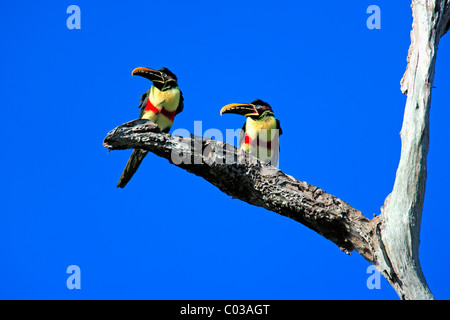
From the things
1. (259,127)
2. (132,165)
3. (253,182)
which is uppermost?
(259,127)

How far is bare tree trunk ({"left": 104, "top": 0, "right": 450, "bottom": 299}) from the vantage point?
7.33 m

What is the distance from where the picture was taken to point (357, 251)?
25.9 feet

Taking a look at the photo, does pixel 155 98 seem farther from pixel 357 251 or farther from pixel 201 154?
pixel 357 251

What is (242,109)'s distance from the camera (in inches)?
449

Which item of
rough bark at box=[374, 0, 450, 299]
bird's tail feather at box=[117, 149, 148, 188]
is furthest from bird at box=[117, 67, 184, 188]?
rough bark at box=[374, 0, 450, 299]

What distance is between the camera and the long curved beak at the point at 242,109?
36.8 ft

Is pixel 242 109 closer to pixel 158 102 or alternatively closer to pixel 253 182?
pixel 158 102

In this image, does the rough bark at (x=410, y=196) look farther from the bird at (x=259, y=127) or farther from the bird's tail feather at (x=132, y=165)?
the bird's tail feather at (x=132, y=165)

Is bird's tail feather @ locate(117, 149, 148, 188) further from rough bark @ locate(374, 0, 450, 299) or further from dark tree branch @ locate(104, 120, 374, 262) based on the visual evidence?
rough bark @ locate(374, 0, 450, 299)

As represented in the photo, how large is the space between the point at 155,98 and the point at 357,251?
198 inches

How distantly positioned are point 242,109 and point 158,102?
165 cm

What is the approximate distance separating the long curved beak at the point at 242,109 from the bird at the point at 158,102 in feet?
3.32

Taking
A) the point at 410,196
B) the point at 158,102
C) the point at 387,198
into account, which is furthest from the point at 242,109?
the point at 410,196
